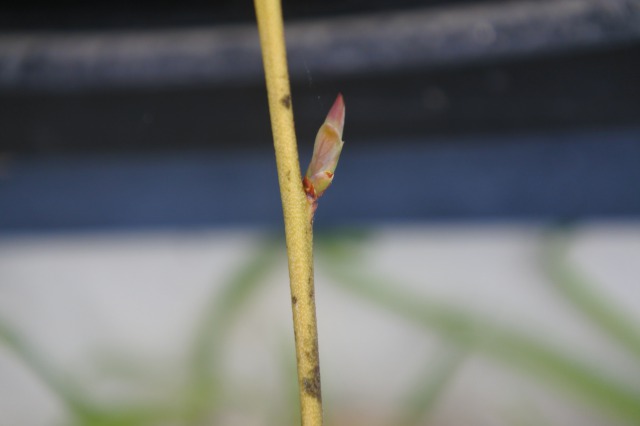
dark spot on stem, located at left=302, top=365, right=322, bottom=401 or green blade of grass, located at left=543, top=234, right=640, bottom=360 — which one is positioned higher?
green blade of grass, located at left=543, top=234, right=640, bottom=360

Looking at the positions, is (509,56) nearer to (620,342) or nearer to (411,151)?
(411,151)

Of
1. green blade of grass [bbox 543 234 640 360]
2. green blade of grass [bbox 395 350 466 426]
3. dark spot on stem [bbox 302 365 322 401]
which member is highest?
green blade of grass [bbox 543 234 640 360]

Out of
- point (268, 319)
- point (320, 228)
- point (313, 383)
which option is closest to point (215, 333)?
point (268, 319)

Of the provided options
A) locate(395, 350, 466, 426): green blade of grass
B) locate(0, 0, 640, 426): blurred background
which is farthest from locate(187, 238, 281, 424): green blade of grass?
locate(395, 350, 466, 426): green blade of grass

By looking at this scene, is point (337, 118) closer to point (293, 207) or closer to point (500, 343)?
point (293, 207)

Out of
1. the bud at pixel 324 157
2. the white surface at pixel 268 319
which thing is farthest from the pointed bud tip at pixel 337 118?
the white surface at pixel 268 319

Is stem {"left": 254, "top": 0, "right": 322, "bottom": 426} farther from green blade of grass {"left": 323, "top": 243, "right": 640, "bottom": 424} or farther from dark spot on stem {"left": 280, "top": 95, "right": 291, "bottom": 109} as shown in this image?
green blade of grass {"left": 323, "top": 243, "right": 640, "bottom": 424}
